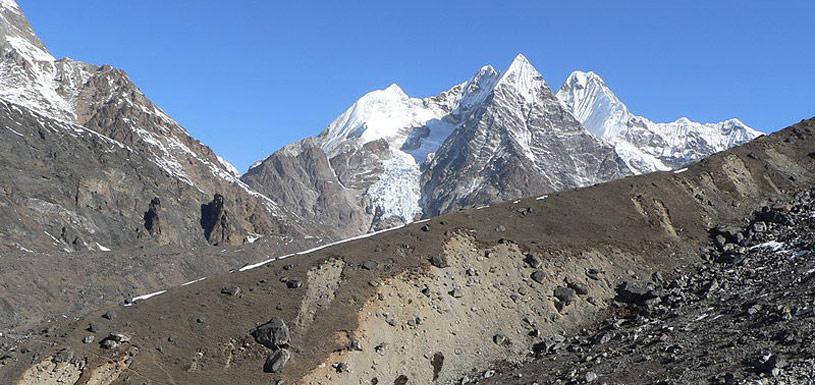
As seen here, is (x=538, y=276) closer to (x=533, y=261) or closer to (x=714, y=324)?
(x=533, y=261)

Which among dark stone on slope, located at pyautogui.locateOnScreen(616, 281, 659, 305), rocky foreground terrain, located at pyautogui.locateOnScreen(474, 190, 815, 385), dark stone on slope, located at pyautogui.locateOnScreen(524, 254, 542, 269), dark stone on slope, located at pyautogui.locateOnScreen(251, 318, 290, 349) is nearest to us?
rocky foreground terrain, located at pyautogui.locateOnScreen(474, 190, 815, 385)

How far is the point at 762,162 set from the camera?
75062mm

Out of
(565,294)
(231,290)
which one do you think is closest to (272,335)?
(231,290)

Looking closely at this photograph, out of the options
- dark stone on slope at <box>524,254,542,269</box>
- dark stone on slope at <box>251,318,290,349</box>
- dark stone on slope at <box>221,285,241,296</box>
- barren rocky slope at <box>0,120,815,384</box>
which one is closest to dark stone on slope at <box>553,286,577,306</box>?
barren rocky slope at <box>0,120,815,384</box>

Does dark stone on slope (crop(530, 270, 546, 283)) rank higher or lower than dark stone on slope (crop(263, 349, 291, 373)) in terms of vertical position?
higher

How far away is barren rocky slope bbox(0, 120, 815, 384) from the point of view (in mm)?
44125

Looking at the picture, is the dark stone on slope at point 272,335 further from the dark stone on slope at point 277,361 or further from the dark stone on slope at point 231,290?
the dark stone on slope at point 231,290

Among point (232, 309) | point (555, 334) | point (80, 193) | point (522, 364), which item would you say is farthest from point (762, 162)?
point (80, 193)

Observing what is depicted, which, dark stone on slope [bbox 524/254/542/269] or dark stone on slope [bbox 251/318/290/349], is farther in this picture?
dark stone on slope [bbox 524/254/542/269]

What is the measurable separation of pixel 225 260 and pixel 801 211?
146485 mm

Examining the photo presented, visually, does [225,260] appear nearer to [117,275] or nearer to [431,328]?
[117,275]

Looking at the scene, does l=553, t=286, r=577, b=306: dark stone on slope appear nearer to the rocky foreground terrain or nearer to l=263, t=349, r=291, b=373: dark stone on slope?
the rocky foreground terrain

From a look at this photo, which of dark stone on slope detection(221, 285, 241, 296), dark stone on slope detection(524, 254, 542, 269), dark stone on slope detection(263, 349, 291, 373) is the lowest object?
dark stone on slope detection(263, 349, 291, 373)

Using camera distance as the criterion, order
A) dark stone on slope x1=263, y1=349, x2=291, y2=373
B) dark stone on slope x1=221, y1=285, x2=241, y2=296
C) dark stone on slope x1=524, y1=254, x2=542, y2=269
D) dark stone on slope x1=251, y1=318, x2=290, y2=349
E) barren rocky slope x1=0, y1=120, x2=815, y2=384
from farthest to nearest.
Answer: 1. dark stone on slope x1=524, y1=254, x2=542, y2=269
2. dark stone on slope x1=221, y1=285, x2=241, y2=296
3. dark stone on slope x1=251, y1=318, x2=290, y2=349
4. barren rocky slope x1=0, y1=120, x2=815, y2=384
5. dark stone on slope x1=263, y1=349, x2=291, y2=373
